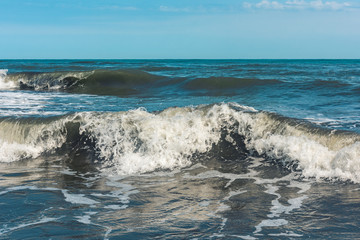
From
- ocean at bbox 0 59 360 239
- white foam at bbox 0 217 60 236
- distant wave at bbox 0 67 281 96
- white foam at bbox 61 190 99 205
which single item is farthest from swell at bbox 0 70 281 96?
white foam at bbox 0 217 60 236

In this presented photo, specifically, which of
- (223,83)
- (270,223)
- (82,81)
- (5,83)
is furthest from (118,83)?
(270,223)

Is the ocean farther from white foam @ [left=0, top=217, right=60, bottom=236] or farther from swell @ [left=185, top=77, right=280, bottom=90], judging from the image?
swell @ [left=185, top=77, right=280, bottom=90]

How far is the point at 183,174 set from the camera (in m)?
6.38

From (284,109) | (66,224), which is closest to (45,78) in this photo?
(284,109)

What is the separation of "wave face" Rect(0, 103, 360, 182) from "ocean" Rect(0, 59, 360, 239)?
0.07ft

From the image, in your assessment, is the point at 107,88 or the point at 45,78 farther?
the point at 45,78

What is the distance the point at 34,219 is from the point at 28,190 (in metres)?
1.24

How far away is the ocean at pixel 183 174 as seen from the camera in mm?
4082

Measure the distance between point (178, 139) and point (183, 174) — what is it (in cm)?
124

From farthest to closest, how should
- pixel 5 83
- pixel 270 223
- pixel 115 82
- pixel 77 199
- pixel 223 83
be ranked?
pixel 5 83
pixel 115 82
pixel 223 83
pixel 77 199
pixel 270 223

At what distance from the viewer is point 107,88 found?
19.6 m

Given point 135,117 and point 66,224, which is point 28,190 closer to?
point 66,224

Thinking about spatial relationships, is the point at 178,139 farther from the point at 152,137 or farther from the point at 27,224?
the point at 27,224

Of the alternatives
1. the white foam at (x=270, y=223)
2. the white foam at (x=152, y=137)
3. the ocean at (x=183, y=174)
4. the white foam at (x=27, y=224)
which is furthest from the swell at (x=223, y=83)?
the white foam at (x=27, y=224)
